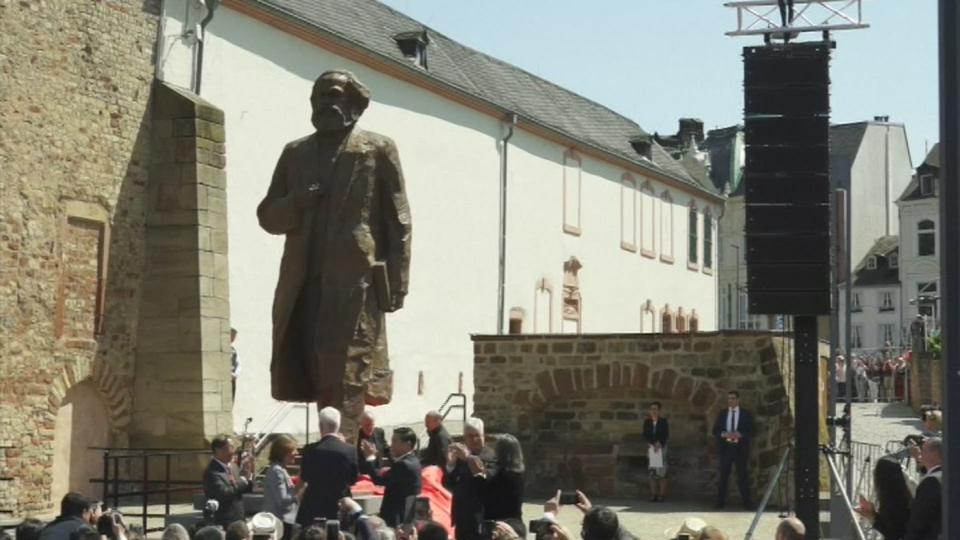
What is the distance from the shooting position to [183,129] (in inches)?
853

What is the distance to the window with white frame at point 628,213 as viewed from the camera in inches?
1706

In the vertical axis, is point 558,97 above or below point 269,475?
above

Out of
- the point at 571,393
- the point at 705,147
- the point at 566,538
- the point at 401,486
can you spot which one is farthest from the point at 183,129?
the point at 705,147

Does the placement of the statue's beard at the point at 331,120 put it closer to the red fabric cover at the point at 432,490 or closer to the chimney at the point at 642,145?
the red fabric cover at the point at 432,490

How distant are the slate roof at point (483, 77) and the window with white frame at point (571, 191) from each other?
23.1 inches

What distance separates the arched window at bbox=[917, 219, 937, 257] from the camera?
62.9 m

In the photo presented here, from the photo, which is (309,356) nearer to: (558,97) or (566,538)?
(566,538)

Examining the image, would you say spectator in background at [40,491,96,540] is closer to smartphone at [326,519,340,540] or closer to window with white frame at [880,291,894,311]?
smartphone at [326,519,340,540]

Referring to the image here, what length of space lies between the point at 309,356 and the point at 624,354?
10.4m

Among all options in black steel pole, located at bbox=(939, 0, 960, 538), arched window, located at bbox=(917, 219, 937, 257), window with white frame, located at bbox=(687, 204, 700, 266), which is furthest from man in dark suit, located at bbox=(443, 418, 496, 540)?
arched window, located at bbox=(917, 219, 937, 257)

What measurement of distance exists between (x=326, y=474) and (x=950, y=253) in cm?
508

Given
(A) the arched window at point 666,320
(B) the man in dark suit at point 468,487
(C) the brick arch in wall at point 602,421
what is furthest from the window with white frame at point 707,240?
(B) the man in dark suit at point 468,487

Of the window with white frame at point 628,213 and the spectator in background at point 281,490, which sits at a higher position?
the window with white frame at point 628,213

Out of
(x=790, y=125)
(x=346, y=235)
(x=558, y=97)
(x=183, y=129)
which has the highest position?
(x=558, y=97)
